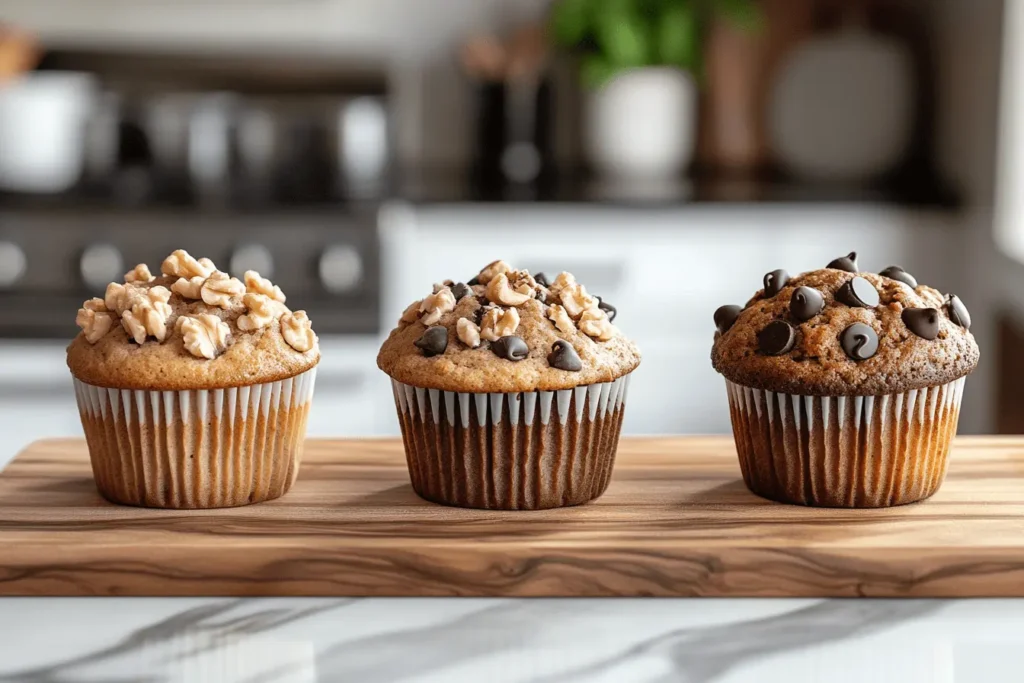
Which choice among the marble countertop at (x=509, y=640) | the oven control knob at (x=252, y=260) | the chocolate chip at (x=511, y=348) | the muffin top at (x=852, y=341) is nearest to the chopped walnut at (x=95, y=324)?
the marble countertop at (x=509, y=640)

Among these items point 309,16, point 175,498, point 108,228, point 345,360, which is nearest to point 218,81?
point 309,16

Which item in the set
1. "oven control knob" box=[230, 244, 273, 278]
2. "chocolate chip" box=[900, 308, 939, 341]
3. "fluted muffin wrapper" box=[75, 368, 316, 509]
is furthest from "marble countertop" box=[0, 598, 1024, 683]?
"oven control knob" box=[230, 244, 273, 278]

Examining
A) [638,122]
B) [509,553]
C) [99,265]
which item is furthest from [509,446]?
[638,122]

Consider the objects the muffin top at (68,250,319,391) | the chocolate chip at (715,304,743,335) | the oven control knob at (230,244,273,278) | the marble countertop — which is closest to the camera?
the marble countertop

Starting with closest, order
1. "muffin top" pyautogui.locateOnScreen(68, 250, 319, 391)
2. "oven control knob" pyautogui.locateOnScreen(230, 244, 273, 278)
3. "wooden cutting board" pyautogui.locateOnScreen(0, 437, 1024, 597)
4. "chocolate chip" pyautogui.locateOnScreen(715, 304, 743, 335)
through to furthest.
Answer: "wooden cutting board" pyautogui.locateOnScreen(0, 437, 1024, 597), "muffin top" pyautogui.locateOnScreen(68, 250, 319, 391), "chocolate chip" pyautogui.locateOnScreen(715, 304, 743, 335), "oven control knob" pyautogui.locateOnScreen(230, 244, 273, 278)

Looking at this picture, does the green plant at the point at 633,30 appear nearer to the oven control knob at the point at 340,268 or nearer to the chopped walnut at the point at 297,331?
the oven control knob at the point at 340,268

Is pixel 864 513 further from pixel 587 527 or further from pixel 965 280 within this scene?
pixel 965 280

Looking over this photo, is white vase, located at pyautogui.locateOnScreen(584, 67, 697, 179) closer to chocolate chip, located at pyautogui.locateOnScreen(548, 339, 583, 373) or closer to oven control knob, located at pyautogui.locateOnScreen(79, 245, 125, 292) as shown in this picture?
oven control knob, located at pyautogui.locateOnScreen(79, 245, 125, 292)
